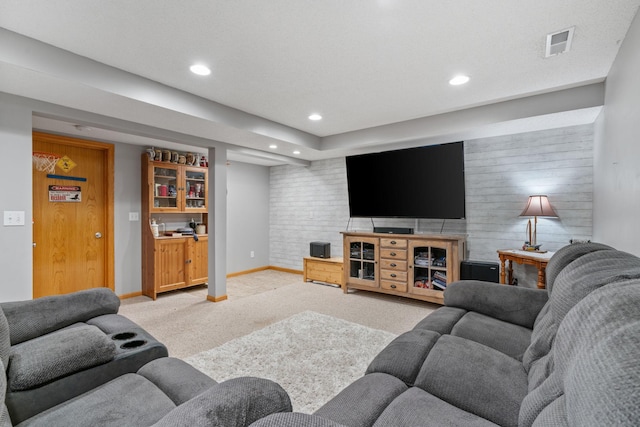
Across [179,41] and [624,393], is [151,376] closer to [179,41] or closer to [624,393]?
[624,393]

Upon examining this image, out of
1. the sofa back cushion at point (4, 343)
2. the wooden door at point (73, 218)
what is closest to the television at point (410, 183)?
the wooden door at point (73, 218)

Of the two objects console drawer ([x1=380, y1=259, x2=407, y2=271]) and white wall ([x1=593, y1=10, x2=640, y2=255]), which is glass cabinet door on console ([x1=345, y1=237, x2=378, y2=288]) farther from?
white wall ([x1=593, y1=10, x2=640, y2=255])

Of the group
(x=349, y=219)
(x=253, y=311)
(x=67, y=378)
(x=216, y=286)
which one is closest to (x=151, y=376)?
(x=67, y=378)

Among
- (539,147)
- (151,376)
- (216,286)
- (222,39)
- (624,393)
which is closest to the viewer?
(624,393)

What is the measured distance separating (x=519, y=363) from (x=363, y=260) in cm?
303

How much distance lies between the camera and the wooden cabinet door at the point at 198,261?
463 centimetres

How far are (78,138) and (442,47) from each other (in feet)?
13.9

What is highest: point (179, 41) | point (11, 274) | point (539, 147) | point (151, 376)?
point (179, 41)

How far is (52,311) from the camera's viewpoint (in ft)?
5.93

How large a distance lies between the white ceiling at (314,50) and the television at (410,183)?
2.50 ft

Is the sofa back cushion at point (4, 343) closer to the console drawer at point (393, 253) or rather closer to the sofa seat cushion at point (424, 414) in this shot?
A: the sofa seat cushion at point (424, 414)

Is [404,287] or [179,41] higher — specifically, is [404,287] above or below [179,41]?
below

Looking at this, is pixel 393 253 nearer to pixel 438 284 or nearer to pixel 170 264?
pixel 438 284

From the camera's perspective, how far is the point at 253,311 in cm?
375
